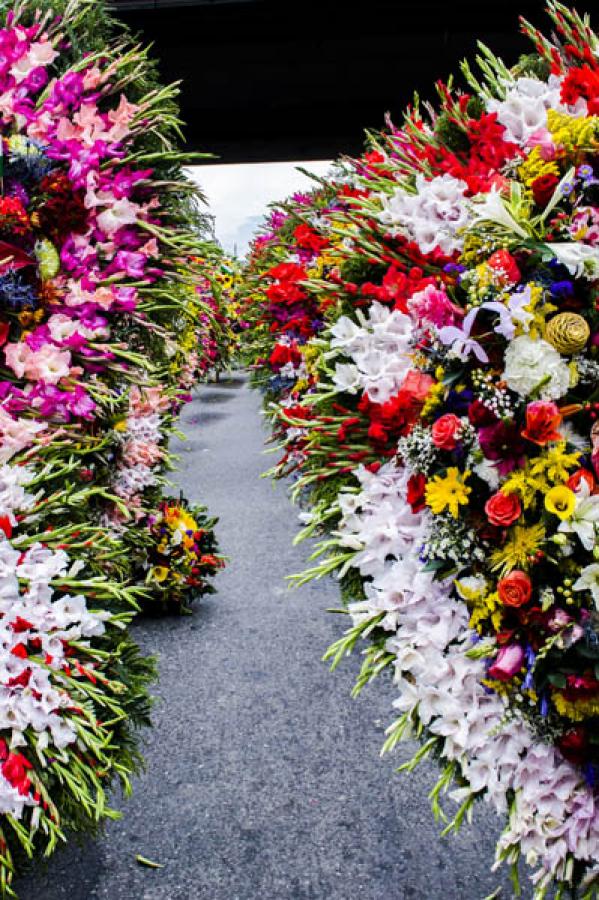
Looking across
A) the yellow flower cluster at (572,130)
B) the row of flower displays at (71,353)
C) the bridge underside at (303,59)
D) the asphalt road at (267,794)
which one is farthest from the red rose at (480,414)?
the bridge underside at (303,59)

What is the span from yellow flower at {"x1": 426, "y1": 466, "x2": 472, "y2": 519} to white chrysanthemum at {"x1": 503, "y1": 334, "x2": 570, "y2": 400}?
0.71 feet

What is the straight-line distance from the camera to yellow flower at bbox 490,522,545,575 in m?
1.61

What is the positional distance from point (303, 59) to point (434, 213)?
285 inches

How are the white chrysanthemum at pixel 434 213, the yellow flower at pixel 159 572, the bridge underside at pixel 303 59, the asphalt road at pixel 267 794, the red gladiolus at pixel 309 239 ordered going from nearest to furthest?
the white chrysanthemum at pixel 434 213 < the asphalt road at pixel 267 794 < the yellow flower at pixel 159 572 < the red gladiolus at pixel 309 239 < the bridge underside at pixel 303 59

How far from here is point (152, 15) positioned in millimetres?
7406

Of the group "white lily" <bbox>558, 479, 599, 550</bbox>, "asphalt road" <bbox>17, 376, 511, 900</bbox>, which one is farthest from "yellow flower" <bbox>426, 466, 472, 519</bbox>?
"asphalt road" <bbox>17, 376, 511, 900</bbox>

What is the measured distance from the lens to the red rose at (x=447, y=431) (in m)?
1.64

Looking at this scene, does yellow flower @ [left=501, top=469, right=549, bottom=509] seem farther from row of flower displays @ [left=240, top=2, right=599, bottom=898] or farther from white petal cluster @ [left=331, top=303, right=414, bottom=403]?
white petal cluster @ [left=331, top=303, right=414, bottom=403]

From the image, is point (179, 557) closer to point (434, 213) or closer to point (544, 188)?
point (434, 213)

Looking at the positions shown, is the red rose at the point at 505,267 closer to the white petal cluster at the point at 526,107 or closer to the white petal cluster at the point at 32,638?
the white petal cluster at the point at 526,107

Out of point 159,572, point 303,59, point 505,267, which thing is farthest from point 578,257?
point 303,59

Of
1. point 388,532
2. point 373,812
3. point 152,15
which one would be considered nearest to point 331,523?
point 388,532

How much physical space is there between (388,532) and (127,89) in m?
1.43

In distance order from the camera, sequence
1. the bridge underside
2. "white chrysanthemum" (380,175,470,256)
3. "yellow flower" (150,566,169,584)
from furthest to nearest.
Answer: the bridge underside < "yellow flower" (150,566,169,584) < "white chrysanthemum" (380,175,470,256)
